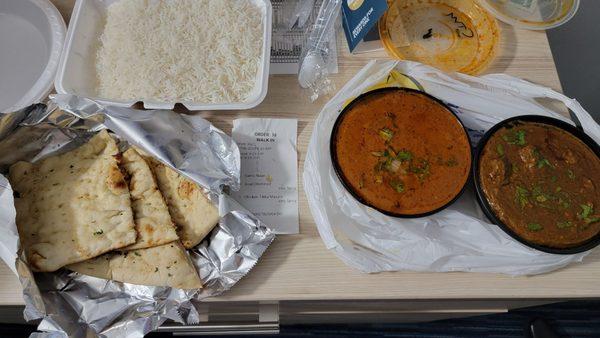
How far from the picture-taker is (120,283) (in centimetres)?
79

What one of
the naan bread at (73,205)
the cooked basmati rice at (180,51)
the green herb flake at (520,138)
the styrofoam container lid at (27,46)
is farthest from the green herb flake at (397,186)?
the styrofoam container lid at (27,46)

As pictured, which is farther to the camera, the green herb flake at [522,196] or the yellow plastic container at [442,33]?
the yellow plastic container at [442,33]

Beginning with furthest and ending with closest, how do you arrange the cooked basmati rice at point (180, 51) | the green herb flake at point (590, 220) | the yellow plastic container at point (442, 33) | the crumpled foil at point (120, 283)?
the yellow plastic container at point (442, 33), the cooked basmati rice at point (180, 51), the green herb flake at point (590, 220), the crumpled foil at point (120, 283)

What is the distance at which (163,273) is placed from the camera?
29.6 inches

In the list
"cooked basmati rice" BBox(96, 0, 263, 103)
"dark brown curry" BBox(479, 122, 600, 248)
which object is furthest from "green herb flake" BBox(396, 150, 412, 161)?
"cooked basmati rice" BBox(96, 0, 263, 103)

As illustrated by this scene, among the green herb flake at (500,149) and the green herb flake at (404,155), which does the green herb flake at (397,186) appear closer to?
the green herb flake at (404,155)

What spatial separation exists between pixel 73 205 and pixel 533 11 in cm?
115

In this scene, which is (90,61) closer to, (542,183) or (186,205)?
(186,205)

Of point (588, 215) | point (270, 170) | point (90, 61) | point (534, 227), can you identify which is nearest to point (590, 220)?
point (588, 215)

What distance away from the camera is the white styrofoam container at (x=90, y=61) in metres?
0.91

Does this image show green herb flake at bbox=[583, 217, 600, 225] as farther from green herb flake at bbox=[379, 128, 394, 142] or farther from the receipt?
the receipt

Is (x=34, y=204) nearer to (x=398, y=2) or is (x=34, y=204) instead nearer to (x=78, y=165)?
(x=78, y=165)

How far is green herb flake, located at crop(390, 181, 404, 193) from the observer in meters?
0.85

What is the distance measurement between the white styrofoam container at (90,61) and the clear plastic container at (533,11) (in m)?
0.58
